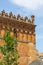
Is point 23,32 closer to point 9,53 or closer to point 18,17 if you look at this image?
point 18,17

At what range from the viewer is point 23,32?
32.9 meters

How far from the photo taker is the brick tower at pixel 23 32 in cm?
3142

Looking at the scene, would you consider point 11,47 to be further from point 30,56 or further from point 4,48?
point 30,56

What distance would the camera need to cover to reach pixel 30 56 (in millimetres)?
33156

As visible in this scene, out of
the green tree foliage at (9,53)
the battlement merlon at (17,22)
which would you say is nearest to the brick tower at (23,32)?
the battlement merlon at (17,22)

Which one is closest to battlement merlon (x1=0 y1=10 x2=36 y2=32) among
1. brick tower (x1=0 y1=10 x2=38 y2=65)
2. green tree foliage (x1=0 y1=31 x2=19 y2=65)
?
brick tower (x1=0 y1=10 x2=38 y2=65)

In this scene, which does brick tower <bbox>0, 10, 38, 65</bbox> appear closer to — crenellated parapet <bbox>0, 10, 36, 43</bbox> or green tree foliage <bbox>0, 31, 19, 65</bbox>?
crenellated parapet <bbox>0, 10, 36, 43</bbox>

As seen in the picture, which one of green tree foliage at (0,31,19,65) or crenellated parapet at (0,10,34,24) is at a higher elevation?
crenellated parapet at (0,10,34,24)

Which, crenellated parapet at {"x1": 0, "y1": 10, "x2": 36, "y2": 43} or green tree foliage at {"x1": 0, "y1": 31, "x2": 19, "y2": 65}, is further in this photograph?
crenellated parapet at {"x1": 0, "y1": 10, "x2": 36, "y2": 43}

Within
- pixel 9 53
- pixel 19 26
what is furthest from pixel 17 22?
pixel 9 53

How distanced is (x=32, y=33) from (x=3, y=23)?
13.6ft

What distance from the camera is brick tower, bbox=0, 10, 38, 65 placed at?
1237 inches

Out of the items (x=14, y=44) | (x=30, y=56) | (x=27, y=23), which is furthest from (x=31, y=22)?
(x=14, y=44)

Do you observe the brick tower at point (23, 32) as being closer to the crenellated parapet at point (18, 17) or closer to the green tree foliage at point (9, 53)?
the crenellated parapet at point (18, 17)
